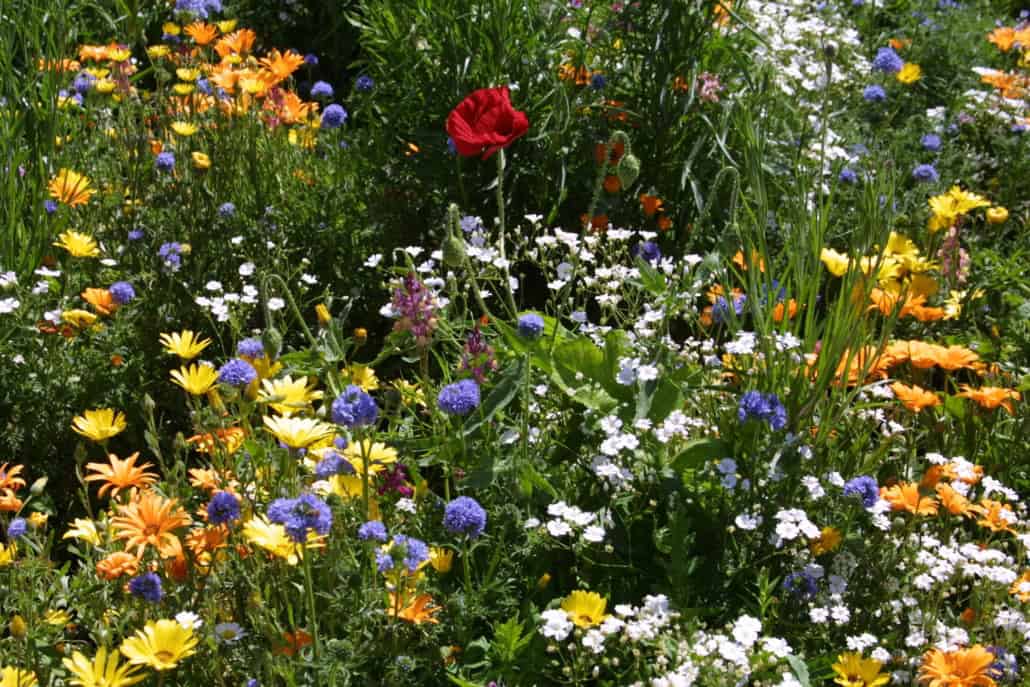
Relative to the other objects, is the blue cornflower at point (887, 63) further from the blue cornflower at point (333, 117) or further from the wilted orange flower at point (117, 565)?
the wilted orange flower at point (117, 565)

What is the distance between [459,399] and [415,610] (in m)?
0.33

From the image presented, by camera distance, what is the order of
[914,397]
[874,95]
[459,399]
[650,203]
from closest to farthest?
[459,399], [914,397], [650,203], [874,95]

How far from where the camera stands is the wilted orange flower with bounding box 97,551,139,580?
5.80 feet

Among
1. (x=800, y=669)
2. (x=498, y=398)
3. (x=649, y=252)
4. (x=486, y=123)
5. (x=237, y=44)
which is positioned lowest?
(x=800, y=669)

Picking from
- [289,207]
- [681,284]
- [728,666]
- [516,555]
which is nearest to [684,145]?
[681,284]

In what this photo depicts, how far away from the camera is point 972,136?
4016 millimetres

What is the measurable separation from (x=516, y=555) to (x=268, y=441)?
0.51m

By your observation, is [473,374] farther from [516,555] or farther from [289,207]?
[289,207]

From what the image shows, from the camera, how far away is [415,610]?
1.78 m

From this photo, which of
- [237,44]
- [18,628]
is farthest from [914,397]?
[237,44]

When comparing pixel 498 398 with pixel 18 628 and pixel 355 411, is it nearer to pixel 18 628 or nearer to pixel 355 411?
pixel 355 411

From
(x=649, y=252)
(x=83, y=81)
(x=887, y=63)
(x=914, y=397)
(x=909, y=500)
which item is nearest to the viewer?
(x=909, y=500)

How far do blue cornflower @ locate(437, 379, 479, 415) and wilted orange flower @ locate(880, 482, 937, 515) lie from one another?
78 centimetres

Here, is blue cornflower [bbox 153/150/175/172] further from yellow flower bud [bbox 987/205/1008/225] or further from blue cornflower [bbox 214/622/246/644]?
yellow flower bud [bbox 987/205/1008/225]
